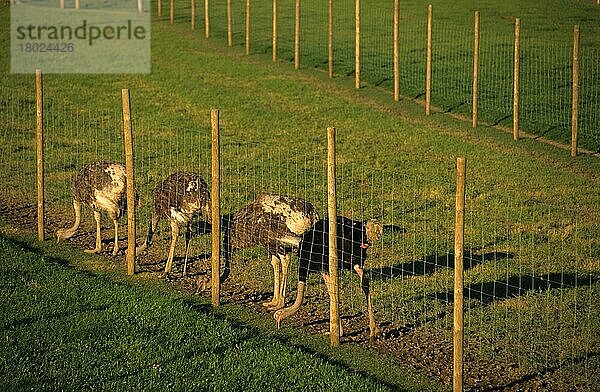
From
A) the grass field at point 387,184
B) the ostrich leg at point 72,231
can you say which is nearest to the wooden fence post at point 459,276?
the grass field at point 387,184

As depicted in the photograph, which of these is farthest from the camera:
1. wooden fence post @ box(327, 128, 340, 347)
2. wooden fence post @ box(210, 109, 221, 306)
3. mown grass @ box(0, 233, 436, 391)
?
wooden fence post @ box(210, 109, 221, 306)

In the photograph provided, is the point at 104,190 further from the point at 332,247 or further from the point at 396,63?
the point at 396,63

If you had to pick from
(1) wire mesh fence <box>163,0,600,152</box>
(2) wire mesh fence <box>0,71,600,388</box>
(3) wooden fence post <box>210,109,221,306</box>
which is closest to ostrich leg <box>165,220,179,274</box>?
(2) wire mesh fence <box>0,71,600,388</box>

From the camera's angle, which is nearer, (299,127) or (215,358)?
(215,358)

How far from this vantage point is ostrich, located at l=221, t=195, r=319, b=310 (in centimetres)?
1427

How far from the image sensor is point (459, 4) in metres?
46.6

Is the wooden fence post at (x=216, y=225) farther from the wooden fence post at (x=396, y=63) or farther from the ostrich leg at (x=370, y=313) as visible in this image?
the wooden fence post at (x=396, y=63)

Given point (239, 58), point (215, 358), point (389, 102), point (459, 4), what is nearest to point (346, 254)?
point (215, 358)

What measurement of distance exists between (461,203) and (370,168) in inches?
518

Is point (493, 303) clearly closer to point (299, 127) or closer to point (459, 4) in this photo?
point (299, 127)

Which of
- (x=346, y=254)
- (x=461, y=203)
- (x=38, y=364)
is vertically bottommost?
(x=38, y=364)

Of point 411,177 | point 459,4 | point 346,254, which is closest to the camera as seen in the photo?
point 346,254

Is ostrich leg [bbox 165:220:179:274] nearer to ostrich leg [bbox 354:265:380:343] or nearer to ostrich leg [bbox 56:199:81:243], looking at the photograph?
ostrich leg [bbox 56:199:81:243]

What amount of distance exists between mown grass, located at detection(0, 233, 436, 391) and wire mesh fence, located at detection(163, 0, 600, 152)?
1557cm
